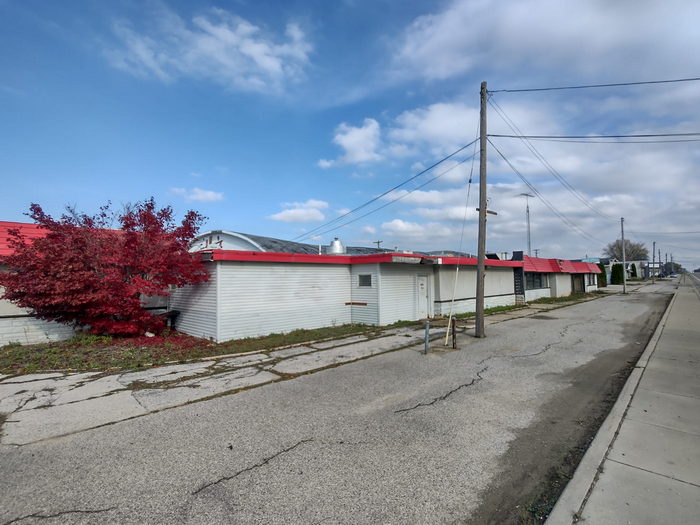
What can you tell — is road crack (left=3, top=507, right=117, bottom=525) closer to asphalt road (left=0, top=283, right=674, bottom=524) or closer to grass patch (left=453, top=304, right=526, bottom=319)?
asphalt road (left=0, top=283, right=674, bottom=524)

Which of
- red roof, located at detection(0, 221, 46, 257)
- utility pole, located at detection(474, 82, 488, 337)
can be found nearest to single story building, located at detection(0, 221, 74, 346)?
red roof, located at detection(0, 221, 46, 257)

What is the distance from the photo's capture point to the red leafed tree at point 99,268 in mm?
9758

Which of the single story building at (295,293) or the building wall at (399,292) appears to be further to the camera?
the building wall at (399,292)

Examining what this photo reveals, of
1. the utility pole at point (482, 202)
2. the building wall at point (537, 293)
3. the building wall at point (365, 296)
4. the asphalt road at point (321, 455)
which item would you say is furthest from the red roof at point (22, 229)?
the building wall at point (537, 293)

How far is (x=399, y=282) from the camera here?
610 inches

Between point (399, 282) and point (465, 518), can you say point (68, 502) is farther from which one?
point (399, 282)

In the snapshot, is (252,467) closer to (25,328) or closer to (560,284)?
(25,328)

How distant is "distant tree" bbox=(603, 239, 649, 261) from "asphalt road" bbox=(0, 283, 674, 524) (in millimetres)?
115003

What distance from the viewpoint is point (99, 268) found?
1038cm

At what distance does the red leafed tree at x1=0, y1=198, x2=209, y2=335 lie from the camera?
976 cm

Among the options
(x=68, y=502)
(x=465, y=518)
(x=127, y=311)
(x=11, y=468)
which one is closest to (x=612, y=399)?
(x=465, y=518)

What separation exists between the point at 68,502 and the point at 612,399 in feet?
25.4

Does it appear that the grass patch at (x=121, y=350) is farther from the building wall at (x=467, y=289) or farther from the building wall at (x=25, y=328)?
the building wall at (x=467, y=289)

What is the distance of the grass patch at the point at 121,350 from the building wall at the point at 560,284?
87.2 feet
